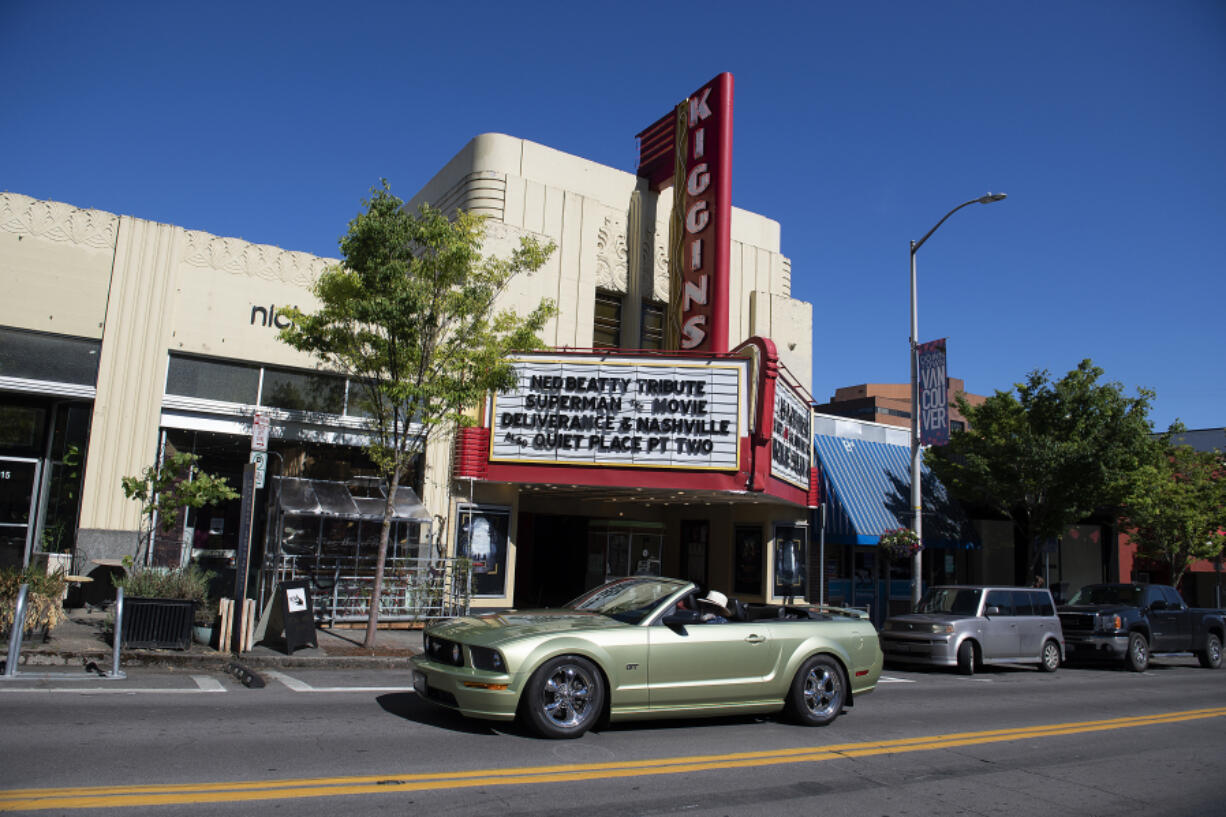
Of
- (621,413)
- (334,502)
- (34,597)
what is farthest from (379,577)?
(621,413)

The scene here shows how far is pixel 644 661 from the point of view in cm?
796

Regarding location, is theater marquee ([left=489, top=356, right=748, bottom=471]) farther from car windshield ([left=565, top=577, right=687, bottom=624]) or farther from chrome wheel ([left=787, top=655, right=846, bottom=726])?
chrome wheel ([left=787, top=655, right=846, bottom=726])

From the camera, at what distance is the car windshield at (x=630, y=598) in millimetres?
8602

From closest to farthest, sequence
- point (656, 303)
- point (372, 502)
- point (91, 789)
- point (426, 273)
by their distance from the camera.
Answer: point (91, 789)
point (426, 273)
point (372, 502)
point (656, 303)

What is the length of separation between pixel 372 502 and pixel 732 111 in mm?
11965

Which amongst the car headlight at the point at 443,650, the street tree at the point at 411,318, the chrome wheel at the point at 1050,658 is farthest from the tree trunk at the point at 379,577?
the chrome wheel at the point at 1050,658

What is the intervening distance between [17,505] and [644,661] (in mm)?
12909

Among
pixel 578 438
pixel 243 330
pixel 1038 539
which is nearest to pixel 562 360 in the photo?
pixel 578 438

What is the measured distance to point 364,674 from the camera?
11.7 meters

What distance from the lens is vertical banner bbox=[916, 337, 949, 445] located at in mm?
19078

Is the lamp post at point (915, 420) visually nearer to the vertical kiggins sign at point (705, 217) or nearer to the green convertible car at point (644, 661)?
the vertical kiggins sign at point (705, 217)

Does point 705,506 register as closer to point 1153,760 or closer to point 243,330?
point 243,330

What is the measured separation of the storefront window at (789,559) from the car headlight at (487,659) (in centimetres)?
1477

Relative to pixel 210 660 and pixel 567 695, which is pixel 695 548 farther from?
pixel 567 695
